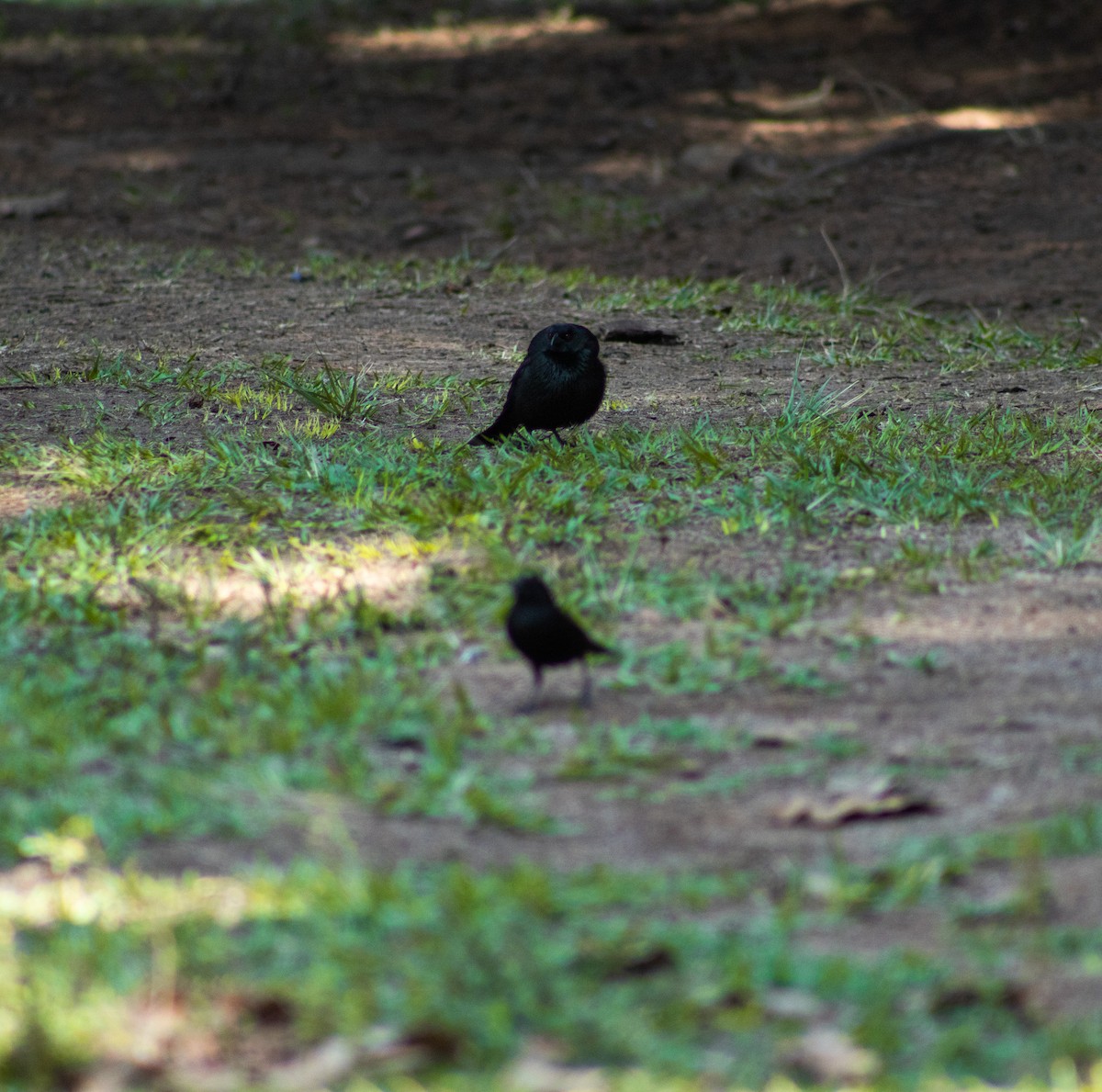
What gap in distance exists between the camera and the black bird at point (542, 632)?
331 cm

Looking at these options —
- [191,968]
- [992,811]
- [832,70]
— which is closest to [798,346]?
[992,811]

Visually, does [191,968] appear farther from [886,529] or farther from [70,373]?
[70,373]

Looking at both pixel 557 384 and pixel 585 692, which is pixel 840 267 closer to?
pixel 557 384

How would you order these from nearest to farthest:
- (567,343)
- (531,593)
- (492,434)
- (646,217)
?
(531,593) < (567,343) < (492,434) < (646,217)

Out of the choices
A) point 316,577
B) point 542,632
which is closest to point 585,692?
point 542,632

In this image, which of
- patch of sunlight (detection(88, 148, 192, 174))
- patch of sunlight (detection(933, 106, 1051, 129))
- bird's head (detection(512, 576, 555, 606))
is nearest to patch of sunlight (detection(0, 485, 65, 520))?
bird's head (detection(512, 576, 555, 606))

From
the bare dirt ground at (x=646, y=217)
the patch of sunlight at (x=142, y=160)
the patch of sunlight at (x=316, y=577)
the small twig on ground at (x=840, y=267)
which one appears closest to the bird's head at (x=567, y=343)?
the bare dirt ground at (x=646, y=217)

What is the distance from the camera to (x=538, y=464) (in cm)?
490

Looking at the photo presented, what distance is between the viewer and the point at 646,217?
959 cm

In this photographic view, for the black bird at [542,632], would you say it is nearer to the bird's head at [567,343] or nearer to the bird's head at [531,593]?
the bird's head at [531,593]

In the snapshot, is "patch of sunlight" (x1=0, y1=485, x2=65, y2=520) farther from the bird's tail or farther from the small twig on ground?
the small twig on ground

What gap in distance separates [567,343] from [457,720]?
2.14m

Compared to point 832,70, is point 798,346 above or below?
below

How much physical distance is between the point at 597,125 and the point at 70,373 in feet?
22.8
